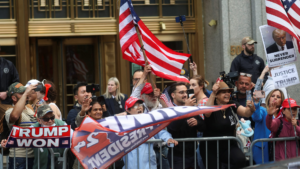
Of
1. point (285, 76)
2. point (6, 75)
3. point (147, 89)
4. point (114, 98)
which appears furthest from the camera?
point (114, 98)

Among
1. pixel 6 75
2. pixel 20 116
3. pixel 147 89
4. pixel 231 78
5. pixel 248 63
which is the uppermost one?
pixel 248 63

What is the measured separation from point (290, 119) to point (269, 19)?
1.44 m

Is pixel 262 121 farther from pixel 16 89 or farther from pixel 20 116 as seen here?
pixel 16 89

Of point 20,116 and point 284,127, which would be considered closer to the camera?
point 284,127

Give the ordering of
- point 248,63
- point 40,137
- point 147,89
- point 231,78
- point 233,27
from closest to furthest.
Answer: point 40,137, point 147,89, point 231,78, point 248,63, point 233,27

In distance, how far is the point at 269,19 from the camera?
5.79m

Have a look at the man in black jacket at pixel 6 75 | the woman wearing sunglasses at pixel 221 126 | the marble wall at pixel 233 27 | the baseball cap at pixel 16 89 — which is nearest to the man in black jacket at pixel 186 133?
the woman wearing sunglasses at pixel 221 126

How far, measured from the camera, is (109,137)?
4.69 m

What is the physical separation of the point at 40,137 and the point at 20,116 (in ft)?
2.96

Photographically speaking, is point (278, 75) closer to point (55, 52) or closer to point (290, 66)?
point (290, 66)

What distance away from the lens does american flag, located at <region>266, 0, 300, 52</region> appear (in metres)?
5.74

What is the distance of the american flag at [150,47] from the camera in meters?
6.24

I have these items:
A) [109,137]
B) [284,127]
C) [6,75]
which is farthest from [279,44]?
[6,75]

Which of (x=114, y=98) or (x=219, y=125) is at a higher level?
(x=114, y=98)
